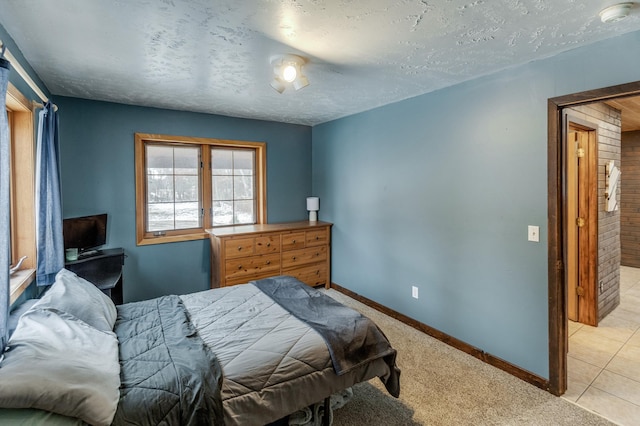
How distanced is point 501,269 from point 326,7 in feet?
7.36

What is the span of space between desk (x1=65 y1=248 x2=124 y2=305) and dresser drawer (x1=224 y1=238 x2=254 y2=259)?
1017 mm

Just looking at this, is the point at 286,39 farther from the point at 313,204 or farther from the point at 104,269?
the point at 313,204

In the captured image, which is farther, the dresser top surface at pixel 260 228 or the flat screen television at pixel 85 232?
the dresser top surface at pixel 260 228

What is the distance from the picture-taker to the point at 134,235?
3570mm

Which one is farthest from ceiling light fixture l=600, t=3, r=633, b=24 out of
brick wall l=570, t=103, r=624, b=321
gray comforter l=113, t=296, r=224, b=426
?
gray comforter l=113, t=296, r=224, b=426

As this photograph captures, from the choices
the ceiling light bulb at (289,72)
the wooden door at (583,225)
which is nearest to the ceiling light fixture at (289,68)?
the ceiling light bulb at (289,72)

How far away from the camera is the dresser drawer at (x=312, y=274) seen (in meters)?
4.24

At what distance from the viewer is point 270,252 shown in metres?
3.94

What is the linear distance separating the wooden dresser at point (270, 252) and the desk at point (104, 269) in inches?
37.4

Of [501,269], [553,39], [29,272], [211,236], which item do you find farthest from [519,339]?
[29,272]

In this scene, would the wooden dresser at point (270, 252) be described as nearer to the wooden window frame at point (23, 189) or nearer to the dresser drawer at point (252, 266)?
the dresser drawer at point (252, 266)

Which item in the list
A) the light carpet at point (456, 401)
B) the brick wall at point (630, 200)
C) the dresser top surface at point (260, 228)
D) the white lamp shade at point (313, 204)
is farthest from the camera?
the brick wall at point (630, 200)

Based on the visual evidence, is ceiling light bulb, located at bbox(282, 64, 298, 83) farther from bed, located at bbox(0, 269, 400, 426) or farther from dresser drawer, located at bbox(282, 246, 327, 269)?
dresser drawer, located at bbox(282, 246, 327, 269)

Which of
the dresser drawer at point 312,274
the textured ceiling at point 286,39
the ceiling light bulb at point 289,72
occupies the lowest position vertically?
the dresser drawer at point 312,274
